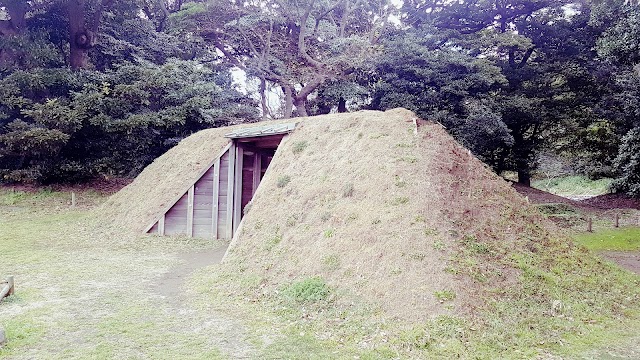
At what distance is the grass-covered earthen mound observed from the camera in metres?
5.41

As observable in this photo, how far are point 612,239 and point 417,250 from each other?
10.5m

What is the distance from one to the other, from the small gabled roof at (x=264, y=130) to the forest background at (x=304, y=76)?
25.7 feet

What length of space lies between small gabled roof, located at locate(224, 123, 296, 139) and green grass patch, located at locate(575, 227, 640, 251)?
8.71m

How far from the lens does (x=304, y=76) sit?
23.3 meters

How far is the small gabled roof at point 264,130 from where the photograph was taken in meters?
11.3

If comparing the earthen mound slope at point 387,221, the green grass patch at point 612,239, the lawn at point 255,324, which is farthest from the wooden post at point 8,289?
the green grass patch at point 612,239

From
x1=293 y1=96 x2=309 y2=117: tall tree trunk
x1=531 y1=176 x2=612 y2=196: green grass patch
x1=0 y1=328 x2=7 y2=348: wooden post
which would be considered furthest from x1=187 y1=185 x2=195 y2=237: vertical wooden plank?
x1=531 y1=176 x2=612 y2=196: green grass patch

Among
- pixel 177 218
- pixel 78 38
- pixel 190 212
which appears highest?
pixel 78 38

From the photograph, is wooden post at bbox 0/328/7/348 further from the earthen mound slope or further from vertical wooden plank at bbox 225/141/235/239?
vertical wooden plank at bbox 225/141/235/239

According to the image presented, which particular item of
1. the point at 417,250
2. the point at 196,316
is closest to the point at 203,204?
the point at 196,316

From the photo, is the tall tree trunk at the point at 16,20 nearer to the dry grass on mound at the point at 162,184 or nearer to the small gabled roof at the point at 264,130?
the dry grass on mound at the point at 162,184

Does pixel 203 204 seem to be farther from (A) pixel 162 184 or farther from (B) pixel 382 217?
(B) pixel 382 217

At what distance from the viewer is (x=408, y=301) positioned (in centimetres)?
553

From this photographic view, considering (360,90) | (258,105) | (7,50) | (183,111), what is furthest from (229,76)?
(7,50)
